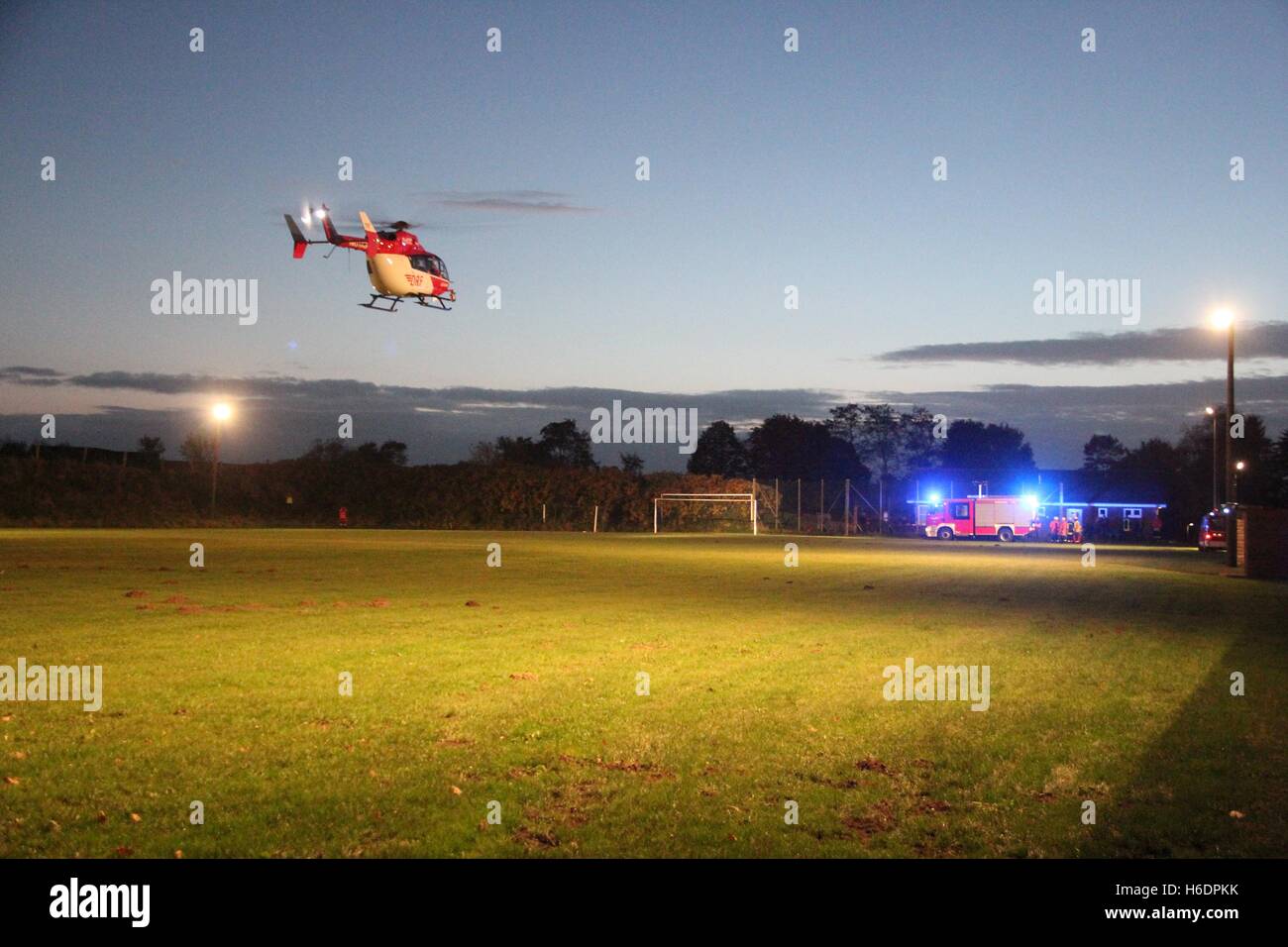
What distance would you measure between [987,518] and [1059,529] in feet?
12.8

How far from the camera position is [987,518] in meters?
62.1

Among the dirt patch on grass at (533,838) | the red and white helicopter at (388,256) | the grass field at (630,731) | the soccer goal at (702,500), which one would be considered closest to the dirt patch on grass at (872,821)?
the grass field at (630,731)

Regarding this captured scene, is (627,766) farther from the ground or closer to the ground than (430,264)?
closer to the ground

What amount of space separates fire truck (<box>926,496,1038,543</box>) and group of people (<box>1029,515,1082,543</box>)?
1.99 ft

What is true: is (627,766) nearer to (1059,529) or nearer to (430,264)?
(430,264)

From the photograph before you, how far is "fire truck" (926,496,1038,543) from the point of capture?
61781 millimetres

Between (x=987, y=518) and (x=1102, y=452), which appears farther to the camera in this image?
(x=1102, y=452)

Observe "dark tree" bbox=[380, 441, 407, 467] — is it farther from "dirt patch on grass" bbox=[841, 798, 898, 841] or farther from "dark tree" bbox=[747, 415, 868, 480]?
"dirt patch on grass" bbox=[841, 798, 898, 841]

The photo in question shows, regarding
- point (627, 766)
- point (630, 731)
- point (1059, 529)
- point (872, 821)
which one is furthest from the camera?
point (1059, 529)

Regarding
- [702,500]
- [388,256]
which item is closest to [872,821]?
[388,256]

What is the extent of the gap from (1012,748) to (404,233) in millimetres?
28400
